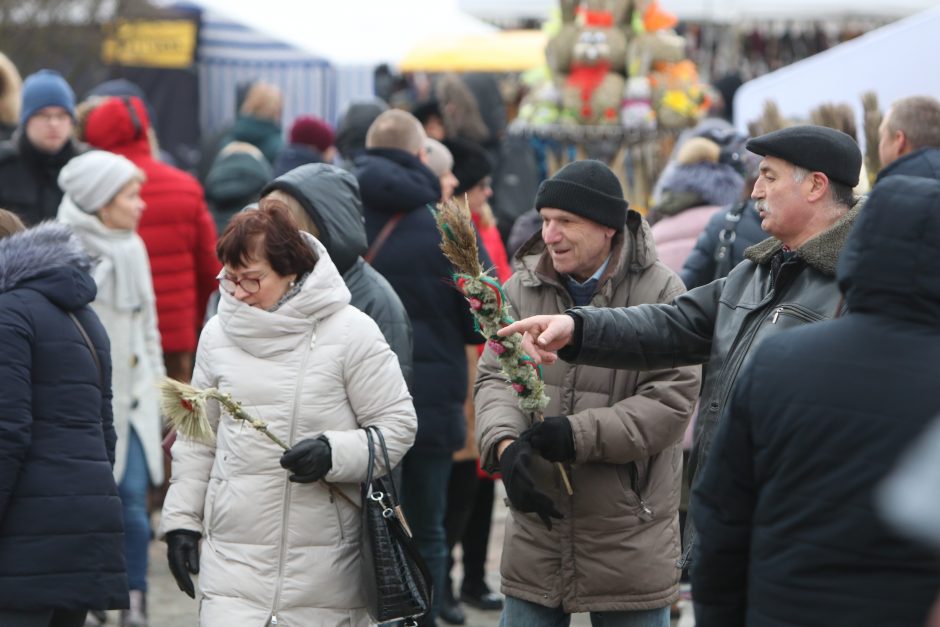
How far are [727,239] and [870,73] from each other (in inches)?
131

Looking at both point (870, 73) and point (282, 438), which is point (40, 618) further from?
point (870, 73)

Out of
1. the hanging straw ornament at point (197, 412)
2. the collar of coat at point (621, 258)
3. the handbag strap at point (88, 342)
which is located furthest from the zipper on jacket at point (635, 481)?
the handbag strap at point (88, 342)

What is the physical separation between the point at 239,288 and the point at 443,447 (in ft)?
6.23

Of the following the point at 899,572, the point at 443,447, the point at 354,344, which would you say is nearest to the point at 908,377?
the point at 899,572

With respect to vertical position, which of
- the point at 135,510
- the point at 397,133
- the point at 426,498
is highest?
the point at 397,133

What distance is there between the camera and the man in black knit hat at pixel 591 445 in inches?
172

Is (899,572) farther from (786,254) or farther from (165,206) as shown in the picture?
(165,206)

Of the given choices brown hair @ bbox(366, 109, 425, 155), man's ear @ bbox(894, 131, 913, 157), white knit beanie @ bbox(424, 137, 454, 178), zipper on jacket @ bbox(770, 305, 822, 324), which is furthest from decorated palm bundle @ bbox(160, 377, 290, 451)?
man's ear @ bbox(894, 131, 913, 157)

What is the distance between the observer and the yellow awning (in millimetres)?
15578

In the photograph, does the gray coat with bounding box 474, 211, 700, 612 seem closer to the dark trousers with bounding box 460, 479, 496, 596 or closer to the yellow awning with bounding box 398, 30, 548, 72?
the dark trousers with bounding box 460, 479, 496, 596

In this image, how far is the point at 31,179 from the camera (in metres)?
7.66

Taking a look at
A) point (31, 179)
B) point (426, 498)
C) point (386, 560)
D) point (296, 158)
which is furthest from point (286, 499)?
point (296, 158)

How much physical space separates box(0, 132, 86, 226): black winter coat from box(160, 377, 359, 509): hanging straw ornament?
352 centimetres

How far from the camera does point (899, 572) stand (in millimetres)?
2785
